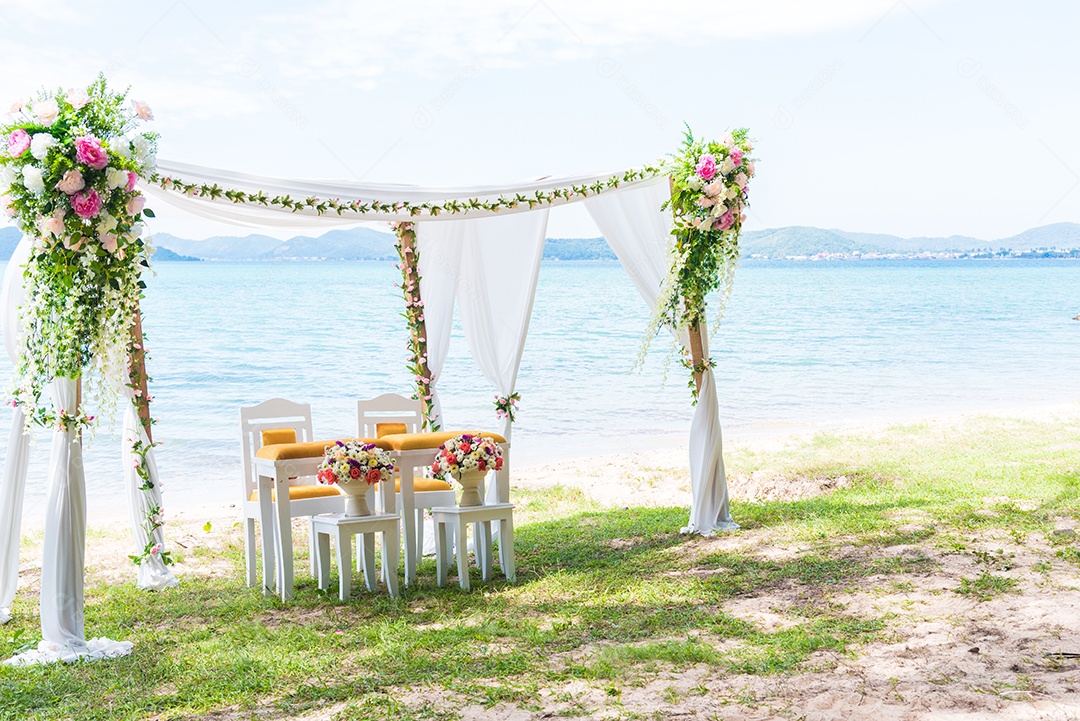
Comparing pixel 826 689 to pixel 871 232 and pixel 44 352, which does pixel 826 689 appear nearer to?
pixel 44 352

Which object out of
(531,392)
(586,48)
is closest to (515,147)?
(586,48)

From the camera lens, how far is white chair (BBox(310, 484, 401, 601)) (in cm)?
543

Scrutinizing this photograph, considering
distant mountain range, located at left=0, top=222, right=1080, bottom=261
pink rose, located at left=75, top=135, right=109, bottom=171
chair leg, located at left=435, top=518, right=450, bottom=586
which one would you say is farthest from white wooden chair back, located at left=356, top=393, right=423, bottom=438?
distant mountain range, located at left=0, top=222, right=1080, bottom=261

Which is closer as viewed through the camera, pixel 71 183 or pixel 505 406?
pixel 71 183

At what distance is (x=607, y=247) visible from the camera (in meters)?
44.9

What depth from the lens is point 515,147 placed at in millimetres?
33125

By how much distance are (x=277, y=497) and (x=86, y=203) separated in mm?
1925

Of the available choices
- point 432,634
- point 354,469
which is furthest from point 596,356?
point 432,634

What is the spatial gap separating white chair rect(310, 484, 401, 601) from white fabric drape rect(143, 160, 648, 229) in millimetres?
1749

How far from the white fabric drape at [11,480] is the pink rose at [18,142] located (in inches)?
40.6

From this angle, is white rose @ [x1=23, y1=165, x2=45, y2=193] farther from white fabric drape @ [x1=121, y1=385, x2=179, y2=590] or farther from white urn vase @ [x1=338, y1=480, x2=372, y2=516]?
white urn vase @ [x1=338, y1=480, x2=372, y2=516]

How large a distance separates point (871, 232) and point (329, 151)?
24.8 metres

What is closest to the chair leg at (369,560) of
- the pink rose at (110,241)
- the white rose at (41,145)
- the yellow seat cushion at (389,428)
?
the yellow seat cushion at (389,428)

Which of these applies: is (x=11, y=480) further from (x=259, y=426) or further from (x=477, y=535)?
(x=477, y=535)
